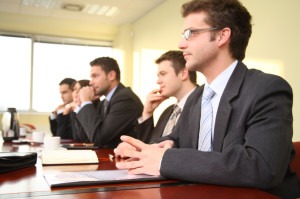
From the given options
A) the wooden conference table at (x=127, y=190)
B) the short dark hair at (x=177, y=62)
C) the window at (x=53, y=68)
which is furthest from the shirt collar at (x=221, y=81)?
the window at (x=53, y=68)

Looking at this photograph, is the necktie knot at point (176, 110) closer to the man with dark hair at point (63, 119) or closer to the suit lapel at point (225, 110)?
the suit lapel at point (225, 110)

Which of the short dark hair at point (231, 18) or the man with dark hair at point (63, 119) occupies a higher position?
the short dark hair at point (231, 18)

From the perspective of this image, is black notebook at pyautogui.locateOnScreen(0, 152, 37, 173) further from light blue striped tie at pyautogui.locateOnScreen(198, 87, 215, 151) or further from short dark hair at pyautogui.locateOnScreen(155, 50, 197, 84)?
short dark hair at pyautogui.locateOnScreen(155, 50, 197, 84)

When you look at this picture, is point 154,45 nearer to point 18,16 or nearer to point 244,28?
point 18,16

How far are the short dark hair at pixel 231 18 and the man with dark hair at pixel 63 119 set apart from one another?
2.79m

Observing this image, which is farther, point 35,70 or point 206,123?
point 35,70

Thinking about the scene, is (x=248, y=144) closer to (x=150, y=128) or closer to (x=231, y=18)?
(x=231, y=18)

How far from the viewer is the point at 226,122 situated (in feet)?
3.97

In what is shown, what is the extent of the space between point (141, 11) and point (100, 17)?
2.90 feet

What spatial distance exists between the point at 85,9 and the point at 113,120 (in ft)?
12.1

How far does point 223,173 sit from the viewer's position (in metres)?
0.95

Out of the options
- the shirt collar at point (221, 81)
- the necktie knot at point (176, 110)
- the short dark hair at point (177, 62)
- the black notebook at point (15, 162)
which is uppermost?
the short dark hair at point (177, 62)

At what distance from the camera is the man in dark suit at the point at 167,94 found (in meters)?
2.24

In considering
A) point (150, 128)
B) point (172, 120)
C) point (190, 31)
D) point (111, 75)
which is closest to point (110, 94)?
point (111, 75)
